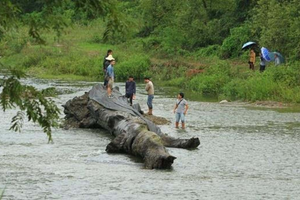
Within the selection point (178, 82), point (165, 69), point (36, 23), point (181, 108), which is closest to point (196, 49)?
point (165, 69)

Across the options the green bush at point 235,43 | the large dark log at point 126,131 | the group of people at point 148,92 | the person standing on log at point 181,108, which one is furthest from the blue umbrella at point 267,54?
the person standing on log at point 181,108

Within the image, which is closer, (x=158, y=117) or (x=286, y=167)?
(x=286, y=167)

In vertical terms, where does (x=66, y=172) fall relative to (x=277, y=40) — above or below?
below

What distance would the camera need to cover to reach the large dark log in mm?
20422

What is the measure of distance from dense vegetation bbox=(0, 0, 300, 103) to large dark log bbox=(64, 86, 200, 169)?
491cm

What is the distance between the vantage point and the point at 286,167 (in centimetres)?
2092

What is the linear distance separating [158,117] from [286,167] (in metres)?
9.81

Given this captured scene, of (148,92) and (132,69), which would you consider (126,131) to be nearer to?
(148,92)

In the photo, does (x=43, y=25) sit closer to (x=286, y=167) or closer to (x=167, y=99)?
(x=286, y=167)

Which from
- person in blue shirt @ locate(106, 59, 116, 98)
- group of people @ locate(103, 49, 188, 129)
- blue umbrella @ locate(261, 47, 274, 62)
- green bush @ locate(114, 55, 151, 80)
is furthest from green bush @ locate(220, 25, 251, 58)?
person in blue shirt @ locate(106, 59, 116, 98)

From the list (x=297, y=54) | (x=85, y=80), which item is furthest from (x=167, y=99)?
Result: (x=85, y=80)

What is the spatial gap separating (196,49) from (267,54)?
→ 14700 mm

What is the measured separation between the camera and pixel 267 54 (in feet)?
144

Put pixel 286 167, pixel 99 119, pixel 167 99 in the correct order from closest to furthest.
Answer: pixel 286 167 < pixel 99 119 < pixel 167 99
